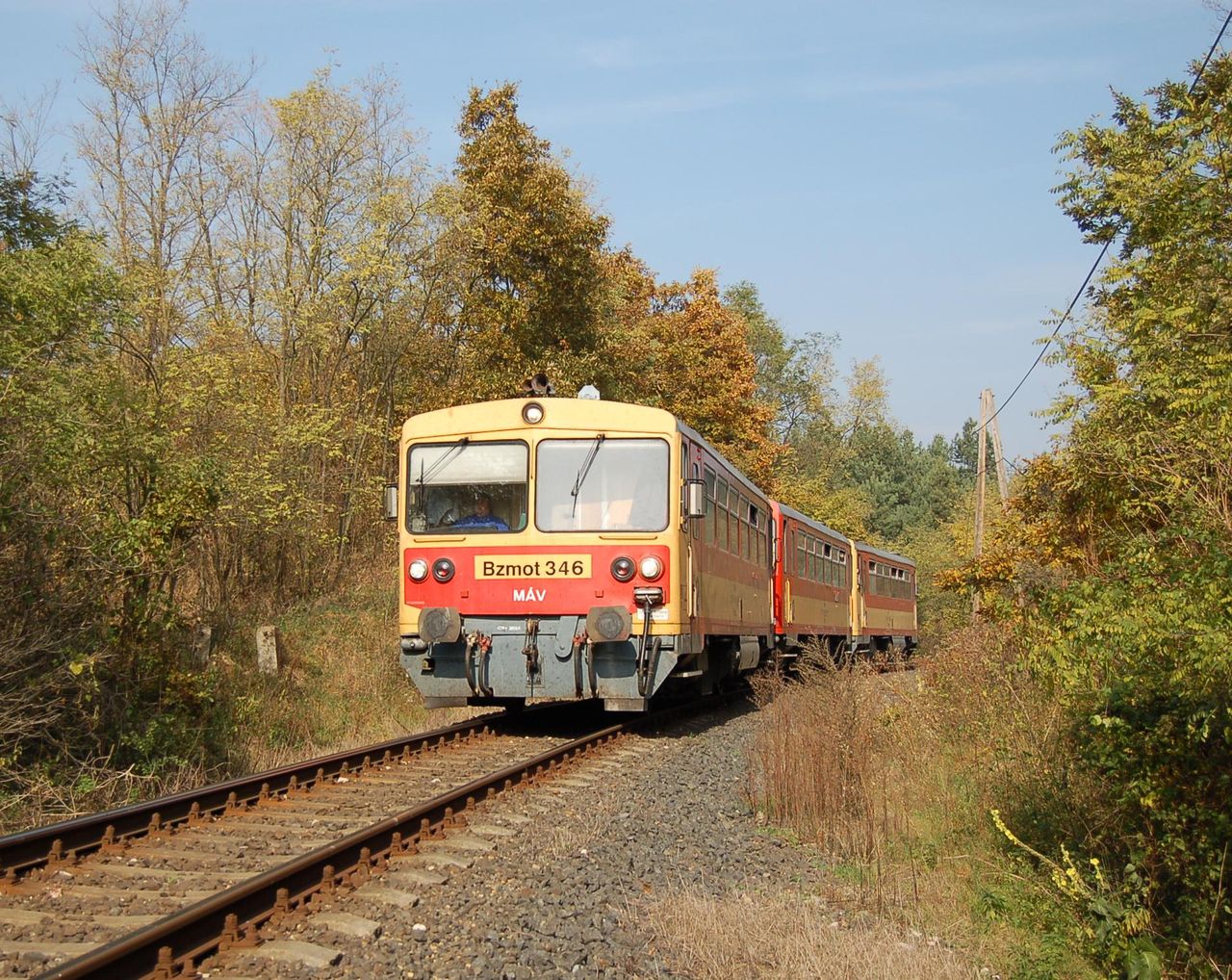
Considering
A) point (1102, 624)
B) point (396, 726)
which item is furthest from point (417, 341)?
point (1102, 624)

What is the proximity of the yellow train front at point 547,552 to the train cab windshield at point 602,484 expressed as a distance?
0.01 meters

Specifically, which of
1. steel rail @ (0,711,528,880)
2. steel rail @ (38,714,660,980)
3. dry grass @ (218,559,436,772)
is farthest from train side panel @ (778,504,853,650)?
steel rail @ (38,714,660,980)

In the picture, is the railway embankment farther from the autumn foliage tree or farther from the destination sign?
the destination sign

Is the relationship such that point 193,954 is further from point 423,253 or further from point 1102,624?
point 423,253

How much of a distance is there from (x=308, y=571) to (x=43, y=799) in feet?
40.3

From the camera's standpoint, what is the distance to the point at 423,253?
74.5 ft

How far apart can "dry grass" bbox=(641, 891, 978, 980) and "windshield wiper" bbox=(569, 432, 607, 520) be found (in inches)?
234

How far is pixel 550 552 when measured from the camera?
11.4m

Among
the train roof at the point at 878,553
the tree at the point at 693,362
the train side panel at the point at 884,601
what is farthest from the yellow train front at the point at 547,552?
the train roof at the point at 878,553

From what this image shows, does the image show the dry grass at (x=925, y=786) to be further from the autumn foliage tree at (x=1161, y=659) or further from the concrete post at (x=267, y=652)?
the concrete post at (x=267, y=652)

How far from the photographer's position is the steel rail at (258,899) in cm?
463

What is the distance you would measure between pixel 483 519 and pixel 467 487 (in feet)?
1.25

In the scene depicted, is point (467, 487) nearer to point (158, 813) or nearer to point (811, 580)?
point (158, 813)

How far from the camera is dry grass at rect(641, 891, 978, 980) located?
16.4 feet
